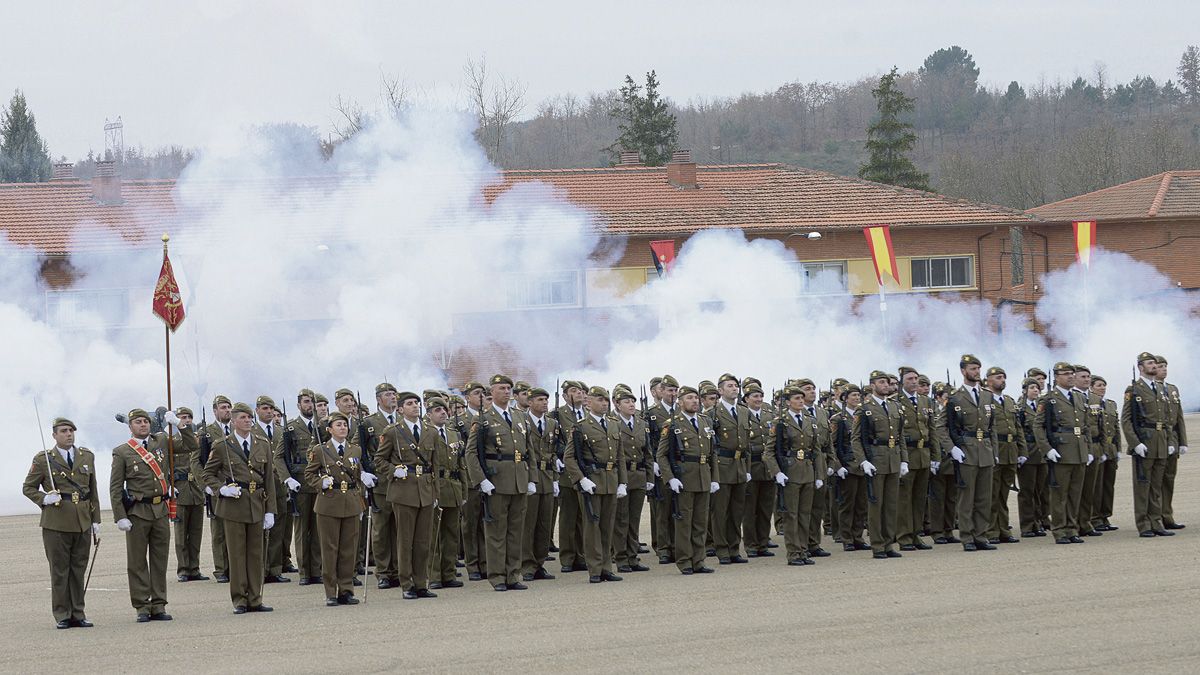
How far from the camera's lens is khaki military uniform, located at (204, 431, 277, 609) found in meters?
10.8

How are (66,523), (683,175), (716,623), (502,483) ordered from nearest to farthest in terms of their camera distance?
(716,623)
(66,523)
(502,483)
(683,175)

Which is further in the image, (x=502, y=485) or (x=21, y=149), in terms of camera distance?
(x=21, y=149)

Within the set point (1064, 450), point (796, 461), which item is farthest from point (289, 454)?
point (1064, 450)

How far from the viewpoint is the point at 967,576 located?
11.3 meters

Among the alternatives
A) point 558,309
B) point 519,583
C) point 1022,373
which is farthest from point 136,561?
point 1022,373

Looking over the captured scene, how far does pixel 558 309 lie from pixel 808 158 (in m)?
70.1

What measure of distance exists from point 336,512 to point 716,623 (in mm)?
3346

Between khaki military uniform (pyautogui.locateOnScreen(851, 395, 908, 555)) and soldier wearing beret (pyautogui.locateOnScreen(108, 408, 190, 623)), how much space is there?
20.6 feet

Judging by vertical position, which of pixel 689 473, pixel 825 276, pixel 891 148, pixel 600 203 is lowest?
pixel 689 473

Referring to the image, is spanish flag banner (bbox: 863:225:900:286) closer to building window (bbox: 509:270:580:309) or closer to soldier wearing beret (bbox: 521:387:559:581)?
building window (bbox: 509:270:580:309)

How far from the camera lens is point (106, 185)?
1065 inches

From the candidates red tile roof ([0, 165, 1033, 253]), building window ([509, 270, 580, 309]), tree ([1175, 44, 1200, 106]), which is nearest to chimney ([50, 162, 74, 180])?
red tile roof ([0, 165, 1033, 253])

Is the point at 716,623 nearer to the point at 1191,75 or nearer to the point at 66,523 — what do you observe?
the point at 66,523

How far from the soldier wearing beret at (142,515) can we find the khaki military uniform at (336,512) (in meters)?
1.20
